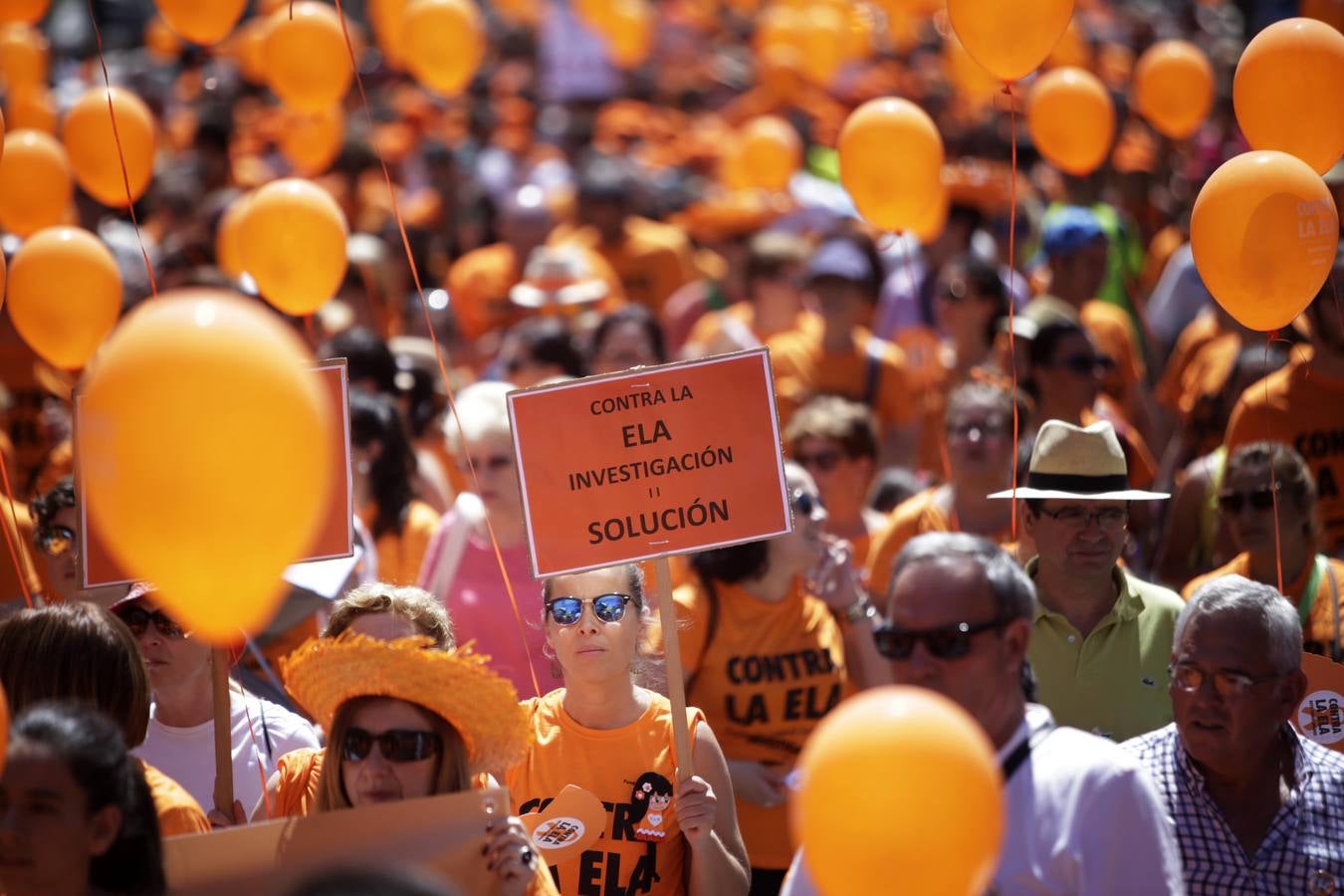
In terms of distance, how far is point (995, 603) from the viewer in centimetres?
282

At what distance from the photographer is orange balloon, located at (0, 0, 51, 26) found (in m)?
5.43

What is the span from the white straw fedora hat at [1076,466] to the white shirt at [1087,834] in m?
1.67

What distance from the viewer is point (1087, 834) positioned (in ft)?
8.82

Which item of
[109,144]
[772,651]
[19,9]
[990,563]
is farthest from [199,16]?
[990,563]

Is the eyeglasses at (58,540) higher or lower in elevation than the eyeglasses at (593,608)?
higher

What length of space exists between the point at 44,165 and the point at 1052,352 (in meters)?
3.69

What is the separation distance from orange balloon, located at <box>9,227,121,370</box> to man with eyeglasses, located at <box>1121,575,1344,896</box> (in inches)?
135

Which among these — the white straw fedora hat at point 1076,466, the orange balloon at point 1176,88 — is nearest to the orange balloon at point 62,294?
the white straw fedora hat at point 1076,466

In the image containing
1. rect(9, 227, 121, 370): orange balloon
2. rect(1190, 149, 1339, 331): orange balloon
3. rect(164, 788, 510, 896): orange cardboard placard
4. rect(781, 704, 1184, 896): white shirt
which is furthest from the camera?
rect(9, 227, 121, 370): orange balloon

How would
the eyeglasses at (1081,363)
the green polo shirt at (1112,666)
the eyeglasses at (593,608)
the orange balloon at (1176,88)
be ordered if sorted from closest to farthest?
the eyeglasses at (593,608) < the green polo shirt at (1112,666) < the eyeglasses at (1081,363) < the orange balloon at (1176,88)

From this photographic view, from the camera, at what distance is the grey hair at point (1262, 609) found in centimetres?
333

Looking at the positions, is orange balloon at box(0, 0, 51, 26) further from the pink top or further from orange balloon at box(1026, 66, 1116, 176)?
orange balloon at box(1026, 66, 1116, 176)

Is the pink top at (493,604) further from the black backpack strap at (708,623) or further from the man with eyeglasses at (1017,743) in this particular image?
the man with eyeglasses at (1017,743)

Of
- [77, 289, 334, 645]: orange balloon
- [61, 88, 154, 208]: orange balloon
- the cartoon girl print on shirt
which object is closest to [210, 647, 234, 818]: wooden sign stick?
the cartoon girl print on shirt
